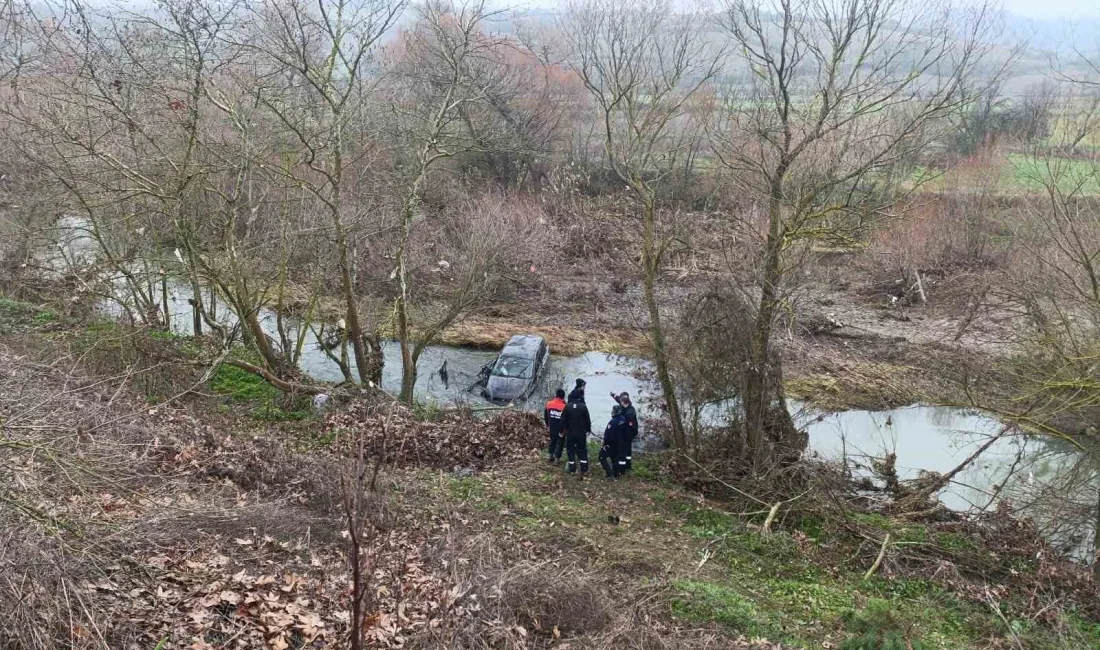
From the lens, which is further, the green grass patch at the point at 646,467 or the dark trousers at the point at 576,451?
the green grass patch at the point at 646,467

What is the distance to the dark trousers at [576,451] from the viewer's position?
42.3 ft

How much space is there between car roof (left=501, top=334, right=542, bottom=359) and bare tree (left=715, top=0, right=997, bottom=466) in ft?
22.6

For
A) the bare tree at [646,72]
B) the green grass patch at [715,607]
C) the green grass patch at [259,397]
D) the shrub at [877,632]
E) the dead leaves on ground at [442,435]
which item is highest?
the bare tree at [646,72]

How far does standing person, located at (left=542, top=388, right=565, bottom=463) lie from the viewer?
511 inches

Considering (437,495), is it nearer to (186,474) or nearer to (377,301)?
(186,474)

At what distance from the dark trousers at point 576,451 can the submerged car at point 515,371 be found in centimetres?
476

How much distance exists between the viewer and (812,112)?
11.7 meters

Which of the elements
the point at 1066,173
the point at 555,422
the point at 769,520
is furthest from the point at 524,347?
the point at 1066,173

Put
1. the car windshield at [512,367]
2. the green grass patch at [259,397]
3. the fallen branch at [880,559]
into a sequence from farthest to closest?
the car windshield at [512,367] < the green grass patch at [259,397] < the fallen branch at [880,559]

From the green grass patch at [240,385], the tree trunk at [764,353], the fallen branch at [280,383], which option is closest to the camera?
the tree trunk at [764,353]

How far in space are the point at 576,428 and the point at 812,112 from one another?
6.10 metres

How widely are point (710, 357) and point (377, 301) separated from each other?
10.2m

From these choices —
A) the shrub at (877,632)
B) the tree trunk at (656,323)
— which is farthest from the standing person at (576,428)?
the shrub at (877,632)

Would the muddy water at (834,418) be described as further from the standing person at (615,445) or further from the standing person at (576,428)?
the standing person at (576,428)
